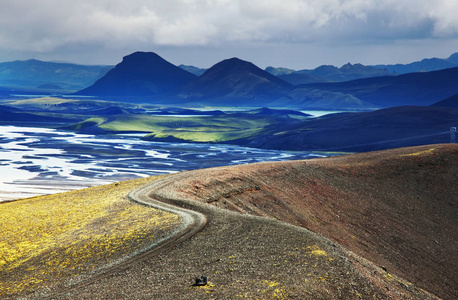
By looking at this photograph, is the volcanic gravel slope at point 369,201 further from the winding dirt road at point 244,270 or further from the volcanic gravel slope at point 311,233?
the winding dirt road at point 244,270

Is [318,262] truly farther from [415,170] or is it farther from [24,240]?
[415,170]

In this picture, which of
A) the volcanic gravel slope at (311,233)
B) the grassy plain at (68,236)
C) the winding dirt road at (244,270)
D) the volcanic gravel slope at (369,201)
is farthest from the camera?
the volcanic gravel slope at (369,201)

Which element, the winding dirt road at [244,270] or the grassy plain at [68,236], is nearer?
the winding dirt road at [244,270]

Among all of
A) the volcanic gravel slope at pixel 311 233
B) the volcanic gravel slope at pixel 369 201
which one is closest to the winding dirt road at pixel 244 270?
the volcanic gravel slope at pixel 311 233

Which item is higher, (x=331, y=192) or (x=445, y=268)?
(x=331, y=192)

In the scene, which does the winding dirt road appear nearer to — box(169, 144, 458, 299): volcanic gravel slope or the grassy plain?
the grassy plain

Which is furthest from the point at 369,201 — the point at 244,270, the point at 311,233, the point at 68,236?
the point at 244,270

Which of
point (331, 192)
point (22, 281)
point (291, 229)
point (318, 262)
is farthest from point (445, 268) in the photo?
point (22, 281)
